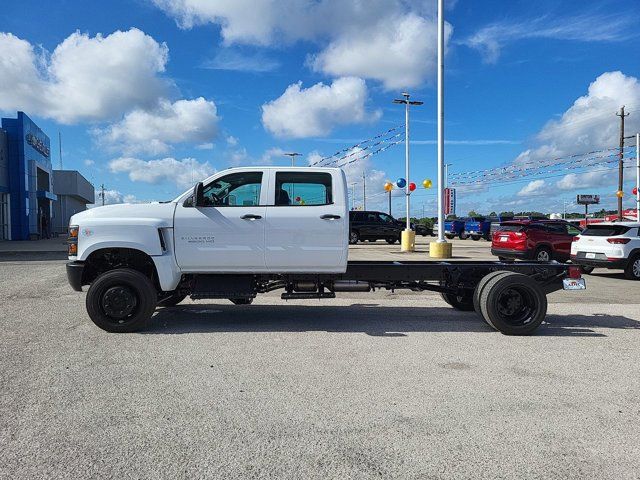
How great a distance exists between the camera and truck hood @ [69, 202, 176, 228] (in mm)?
6750

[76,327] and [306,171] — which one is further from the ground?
[306,171]

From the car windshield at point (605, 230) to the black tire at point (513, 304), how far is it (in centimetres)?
822

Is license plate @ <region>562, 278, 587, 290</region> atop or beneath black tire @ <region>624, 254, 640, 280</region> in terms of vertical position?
atop

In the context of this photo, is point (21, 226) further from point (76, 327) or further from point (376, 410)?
point (376, 410)

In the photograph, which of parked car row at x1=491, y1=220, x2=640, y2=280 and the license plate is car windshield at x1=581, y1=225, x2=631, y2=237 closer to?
parked car row at x1=491, y1=220, x2=640, y2=280

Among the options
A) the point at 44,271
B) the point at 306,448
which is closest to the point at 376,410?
the point at 306,448

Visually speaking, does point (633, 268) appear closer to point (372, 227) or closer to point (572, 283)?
point (572, 283)

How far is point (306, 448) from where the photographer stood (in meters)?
3.42

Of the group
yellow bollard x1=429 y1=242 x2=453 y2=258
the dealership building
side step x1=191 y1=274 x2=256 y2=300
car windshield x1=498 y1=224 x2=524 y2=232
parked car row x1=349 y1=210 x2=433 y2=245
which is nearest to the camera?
side step x1=191 y1=274 x2=256 y2=300

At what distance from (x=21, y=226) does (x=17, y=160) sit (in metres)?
4.26

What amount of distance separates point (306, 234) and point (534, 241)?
12.4 meters

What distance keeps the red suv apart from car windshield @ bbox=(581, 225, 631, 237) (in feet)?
8.34

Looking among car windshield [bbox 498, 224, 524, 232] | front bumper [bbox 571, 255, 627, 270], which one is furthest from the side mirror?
car windshield [bbox 498, 224, 524, 232]

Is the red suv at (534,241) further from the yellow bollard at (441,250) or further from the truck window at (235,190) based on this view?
the truck window at (235,190)
